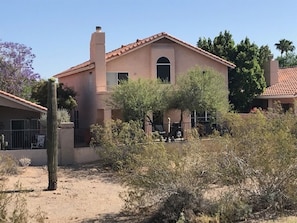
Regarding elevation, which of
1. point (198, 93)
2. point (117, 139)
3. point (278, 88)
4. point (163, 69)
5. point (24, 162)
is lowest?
point (24, 162)

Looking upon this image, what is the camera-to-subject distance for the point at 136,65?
33531 millimetres

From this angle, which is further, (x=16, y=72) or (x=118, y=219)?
(x=16, y=72)

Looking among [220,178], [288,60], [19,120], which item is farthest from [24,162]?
[288,60]

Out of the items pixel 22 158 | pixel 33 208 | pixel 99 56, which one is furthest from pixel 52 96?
pixel 99 56

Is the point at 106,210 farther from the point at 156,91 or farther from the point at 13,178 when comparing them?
the point at 156,91

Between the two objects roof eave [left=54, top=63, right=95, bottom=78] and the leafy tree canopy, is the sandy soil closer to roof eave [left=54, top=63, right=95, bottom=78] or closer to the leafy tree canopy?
roof eave [left=54, top=63, right=95, bottom=78]

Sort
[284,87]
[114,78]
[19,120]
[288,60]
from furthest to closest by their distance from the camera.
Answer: [288,60] → [284,87] → [114,78] → [19,120]

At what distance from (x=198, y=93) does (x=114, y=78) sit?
6.86 metres

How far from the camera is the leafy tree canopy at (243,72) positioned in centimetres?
3716

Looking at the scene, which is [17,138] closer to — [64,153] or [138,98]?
[64,153]

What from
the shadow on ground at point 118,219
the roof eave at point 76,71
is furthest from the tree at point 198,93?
the shadow on ground at point 118,219

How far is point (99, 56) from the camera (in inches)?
→ 1259

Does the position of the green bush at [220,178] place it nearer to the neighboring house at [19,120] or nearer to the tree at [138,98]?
the tree at [138,98]

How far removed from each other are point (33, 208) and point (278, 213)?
7549mm
